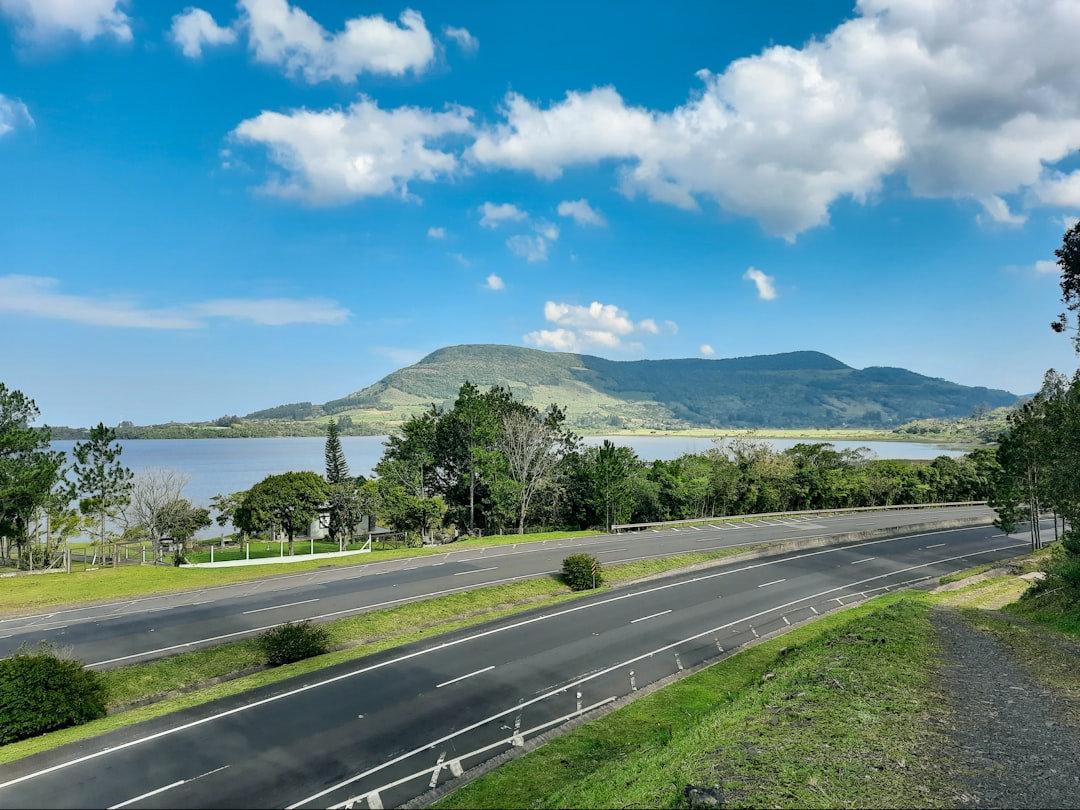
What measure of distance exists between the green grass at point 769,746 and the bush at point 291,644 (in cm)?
968

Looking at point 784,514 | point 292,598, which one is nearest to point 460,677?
point 292,598

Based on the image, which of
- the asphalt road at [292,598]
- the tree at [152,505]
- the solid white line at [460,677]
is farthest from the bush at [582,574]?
the tree at [152,505]

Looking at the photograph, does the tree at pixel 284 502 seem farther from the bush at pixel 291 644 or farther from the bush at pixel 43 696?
the bush at pixel 43 696

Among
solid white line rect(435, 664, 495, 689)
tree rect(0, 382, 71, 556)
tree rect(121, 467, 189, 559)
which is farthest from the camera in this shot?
tree rect(121, 467, 189, 559)

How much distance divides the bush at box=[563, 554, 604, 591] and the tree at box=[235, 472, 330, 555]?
102ft

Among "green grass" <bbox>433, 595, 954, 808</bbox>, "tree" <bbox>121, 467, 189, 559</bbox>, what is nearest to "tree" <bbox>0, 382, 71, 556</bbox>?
"tree" <bbox>121, 467, 189, 559</bbox>

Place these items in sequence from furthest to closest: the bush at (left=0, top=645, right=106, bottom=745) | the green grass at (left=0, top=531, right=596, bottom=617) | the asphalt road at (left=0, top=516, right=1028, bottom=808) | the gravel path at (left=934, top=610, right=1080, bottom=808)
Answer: the green grass at (left=0, top=531, right=596, bottom=617) < the bush at (left=0, top=645, right=106, bottom=745) < the asphalt road at (left=0, top=516, right=1028, bottom=808) < the gravel path at (left=934, top=610, right=1080, bottom=808)

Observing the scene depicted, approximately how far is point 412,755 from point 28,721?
9037mm

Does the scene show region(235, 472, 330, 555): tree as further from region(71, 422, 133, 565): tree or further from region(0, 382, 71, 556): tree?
region(0, 382, 71, 556): tree

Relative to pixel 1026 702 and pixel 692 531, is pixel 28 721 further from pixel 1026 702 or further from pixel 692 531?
pixel 692 531

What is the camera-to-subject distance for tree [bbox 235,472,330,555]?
164 ft

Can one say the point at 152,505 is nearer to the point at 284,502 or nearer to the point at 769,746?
the point at 284,502

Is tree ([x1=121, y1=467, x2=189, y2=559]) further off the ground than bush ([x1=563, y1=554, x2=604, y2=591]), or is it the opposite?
tree ([x1=121, y1=467, x2=189, y2=559])

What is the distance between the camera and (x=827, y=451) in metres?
70.9
